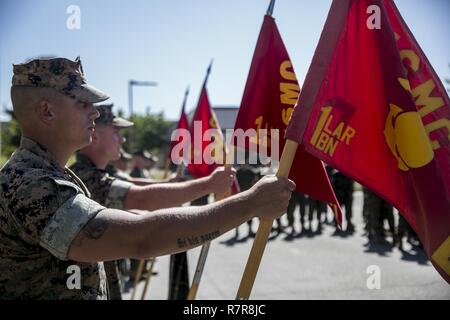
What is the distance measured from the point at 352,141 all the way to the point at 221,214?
85 cm

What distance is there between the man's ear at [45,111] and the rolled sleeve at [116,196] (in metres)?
1.43

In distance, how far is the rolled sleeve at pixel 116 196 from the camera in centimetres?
316

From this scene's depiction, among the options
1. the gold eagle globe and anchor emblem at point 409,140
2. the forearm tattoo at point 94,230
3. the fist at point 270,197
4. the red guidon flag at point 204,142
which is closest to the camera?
the forearm tattoo at point 94,230

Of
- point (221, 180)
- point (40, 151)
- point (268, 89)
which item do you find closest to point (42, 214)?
point (40, 151)

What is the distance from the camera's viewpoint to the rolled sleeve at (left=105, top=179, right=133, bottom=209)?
3.16 metres

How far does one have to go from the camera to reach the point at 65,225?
4.84 feet

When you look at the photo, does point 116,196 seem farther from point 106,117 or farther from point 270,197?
point 270,197

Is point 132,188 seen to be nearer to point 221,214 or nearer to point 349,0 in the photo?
point 221,214

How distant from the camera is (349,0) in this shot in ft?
6.56

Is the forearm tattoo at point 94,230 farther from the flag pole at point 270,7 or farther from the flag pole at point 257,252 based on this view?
the flag pole at point 270,7

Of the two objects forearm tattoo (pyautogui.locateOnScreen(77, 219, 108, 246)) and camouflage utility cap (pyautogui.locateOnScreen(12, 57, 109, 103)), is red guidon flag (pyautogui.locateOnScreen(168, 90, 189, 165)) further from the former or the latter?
forearm tattoo (pyautogui.locateOnScreen(77, 219, 108, 246))

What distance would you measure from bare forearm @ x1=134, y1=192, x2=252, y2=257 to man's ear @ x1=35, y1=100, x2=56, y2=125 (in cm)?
67

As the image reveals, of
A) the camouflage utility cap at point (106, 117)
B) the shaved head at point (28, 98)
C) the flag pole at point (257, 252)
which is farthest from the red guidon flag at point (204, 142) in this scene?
the shaved head at point (28, 98)

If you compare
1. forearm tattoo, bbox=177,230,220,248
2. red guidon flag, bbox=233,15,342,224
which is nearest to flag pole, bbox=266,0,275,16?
red guidon flag, bbox=233,15,342,224
